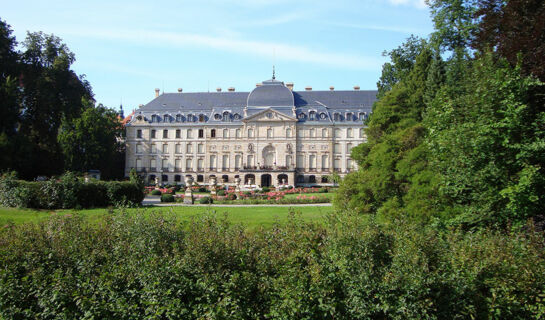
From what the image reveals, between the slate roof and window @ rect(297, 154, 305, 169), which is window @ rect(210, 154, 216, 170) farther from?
window @ rect(297, 154, 305, 169)

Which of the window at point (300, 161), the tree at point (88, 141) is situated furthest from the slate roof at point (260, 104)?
the tree at point (88, 141)

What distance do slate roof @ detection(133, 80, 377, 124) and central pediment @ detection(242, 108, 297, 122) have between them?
815mm

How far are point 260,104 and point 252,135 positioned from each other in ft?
14.9

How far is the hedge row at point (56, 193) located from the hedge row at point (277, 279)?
9597 mm

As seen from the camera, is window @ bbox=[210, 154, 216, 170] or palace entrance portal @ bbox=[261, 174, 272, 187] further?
window @ bbox=[210, 154, 216, 170]

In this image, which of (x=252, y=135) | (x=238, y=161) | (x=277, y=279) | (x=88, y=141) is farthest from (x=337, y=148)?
(x=277, y=279)

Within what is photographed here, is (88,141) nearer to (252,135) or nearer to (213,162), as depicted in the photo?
(213,162)

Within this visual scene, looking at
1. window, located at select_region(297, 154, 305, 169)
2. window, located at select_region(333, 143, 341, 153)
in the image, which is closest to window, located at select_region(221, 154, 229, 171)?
window, located at select_region(297, 154, 305, 169)

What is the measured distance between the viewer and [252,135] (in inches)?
2245

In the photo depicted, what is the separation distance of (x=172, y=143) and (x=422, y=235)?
54.2m

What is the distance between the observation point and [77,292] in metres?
6.99

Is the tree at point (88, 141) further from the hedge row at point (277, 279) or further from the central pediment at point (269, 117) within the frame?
the hedge row at point (277, 279)

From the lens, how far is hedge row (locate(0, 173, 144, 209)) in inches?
704

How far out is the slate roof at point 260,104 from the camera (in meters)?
57.1
